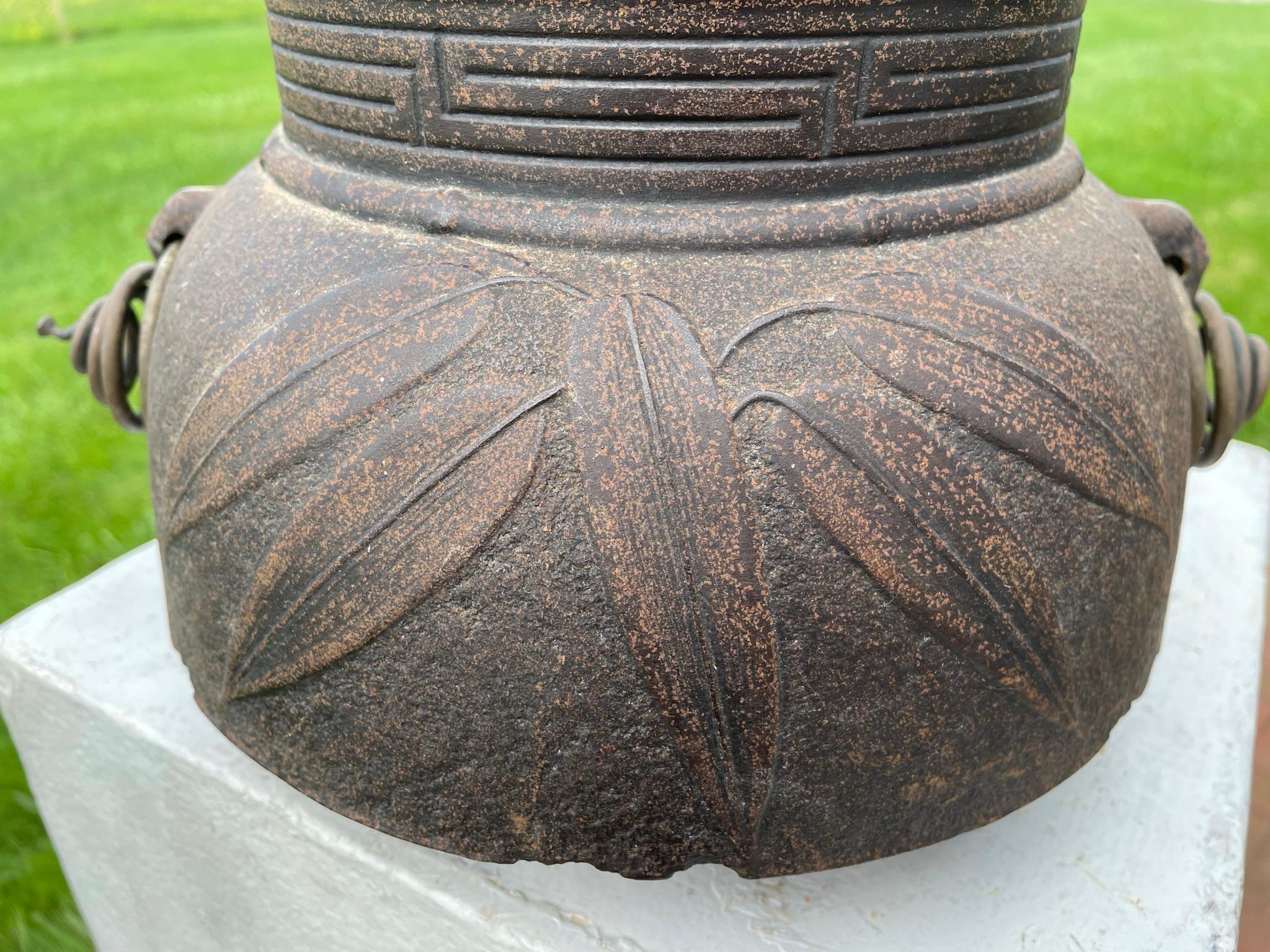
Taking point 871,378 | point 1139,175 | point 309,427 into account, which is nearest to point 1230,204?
point 1139,175

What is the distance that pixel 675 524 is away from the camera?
96 centimetres

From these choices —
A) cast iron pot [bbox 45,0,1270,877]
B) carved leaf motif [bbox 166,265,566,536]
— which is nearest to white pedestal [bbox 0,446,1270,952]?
cast iron pot [bbox 45,0,1270,877]

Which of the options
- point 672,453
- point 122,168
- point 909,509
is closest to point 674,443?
point 672,453

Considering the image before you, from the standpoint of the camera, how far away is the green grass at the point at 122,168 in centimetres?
276

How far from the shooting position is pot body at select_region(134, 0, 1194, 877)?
3.19 ft

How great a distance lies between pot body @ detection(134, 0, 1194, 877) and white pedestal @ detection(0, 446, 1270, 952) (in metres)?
0.26

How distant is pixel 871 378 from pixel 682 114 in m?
0.32

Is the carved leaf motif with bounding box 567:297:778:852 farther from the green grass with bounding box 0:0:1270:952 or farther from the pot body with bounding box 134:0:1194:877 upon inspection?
the green grass with bounding box 0:0:1270:952

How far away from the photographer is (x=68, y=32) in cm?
873

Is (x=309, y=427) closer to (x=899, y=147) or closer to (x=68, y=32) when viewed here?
(x=899, y=147)

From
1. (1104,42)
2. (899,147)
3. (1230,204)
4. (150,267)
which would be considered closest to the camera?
(899,147)

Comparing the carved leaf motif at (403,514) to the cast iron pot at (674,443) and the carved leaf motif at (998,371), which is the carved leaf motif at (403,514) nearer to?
the cast iron pot at (674,443)

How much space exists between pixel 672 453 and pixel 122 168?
5450mm

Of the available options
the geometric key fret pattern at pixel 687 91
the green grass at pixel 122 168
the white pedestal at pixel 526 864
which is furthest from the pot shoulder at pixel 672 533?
the green grass at pixel 122 168
